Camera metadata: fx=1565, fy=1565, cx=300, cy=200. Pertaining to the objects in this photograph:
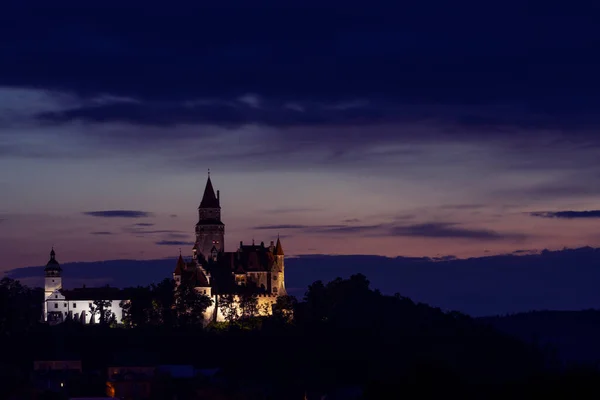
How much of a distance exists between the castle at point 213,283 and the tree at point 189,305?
175 cm

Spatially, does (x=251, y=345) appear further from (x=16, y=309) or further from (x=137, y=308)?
(x=16, y=309)

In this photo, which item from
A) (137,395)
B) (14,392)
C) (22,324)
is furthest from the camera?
(22,324)

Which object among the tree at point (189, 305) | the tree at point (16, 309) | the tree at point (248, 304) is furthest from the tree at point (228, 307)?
the tree at point (16, 309)

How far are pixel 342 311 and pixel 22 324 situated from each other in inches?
1576

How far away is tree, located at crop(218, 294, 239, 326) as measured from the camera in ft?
621

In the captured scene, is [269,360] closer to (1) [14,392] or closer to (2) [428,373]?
(1) [14,392]

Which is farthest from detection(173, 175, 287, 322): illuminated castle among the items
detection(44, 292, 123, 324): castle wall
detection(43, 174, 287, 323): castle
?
detection(44, 292, 123, 324): castle wall

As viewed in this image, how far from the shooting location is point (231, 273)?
195 meters

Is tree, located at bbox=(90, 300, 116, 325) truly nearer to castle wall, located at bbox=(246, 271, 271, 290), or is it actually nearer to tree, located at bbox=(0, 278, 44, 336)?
tree, located at bbox=(0, 278, 44, 336)

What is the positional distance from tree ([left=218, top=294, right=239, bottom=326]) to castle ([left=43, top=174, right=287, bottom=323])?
1.82ft

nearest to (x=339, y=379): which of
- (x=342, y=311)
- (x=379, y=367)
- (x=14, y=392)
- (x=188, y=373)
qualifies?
(x=379, y=367)

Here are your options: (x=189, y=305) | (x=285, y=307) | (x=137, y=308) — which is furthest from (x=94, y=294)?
(x=285, y=307)

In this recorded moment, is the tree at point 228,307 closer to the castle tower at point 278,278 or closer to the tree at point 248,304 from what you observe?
the tree at point 248,304

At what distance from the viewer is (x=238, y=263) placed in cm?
19638
